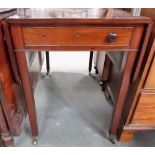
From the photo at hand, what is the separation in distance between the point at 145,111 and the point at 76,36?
60cm

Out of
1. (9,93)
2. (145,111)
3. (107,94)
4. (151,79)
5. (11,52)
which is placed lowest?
(107,94)

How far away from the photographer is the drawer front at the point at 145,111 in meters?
0.93

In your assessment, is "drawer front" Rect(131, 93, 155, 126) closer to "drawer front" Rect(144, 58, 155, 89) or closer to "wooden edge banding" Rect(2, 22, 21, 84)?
"drawer front" Rect(144, 58, 155, 89)

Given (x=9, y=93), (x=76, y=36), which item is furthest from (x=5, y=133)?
(x=76, y=36)

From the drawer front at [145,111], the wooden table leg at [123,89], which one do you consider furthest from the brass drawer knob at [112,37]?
the drawer front at [145,111]

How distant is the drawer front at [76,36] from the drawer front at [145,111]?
13.4 inches

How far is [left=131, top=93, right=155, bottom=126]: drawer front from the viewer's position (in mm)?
928

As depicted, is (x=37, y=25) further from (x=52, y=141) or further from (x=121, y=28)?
(x=52, y=141)

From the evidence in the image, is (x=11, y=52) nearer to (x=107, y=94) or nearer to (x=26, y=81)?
(x=26, y=81)

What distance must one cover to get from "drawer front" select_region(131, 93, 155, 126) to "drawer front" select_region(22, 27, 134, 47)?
0.34 m

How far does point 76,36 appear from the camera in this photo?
731 mm

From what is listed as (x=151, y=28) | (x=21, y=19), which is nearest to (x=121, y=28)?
(x=151, y=28)

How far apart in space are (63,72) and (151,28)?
1281 mm

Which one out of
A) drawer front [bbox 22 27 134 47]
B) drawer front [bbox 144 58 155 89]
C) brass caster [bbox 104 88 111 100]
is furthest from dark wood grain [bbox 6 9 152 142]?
brass caster [bbox 104 88 111 100]
